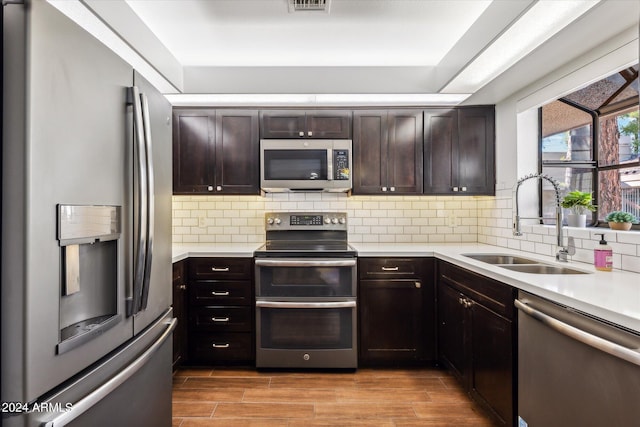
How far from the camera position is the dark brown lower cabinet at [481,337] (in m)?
1.76

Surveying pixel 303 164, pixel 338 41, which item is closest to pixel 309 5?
pixel 338 41

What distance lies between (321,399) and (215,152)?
213cm

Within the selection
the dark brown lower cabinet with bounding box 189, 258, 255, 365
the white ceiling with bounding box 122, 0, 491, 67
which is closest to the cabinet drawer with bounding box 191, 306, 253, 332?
the dark brown lower cabinet with bounding box 189, 258, 255, 365

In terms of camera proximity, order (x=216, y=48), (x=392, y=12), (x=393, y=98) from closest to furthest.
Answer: (x=392, y=12) < (x=216, y=48) < (x=393, y=98)

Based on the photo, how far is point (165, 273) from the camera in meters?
1.54

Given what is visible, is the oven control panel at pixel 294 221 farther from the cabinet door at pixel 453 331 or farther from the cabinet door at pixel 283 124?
the cabinet door at pixel 453 331

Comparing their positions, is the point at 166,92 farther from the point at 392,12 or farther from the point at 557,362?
the point at 557,362

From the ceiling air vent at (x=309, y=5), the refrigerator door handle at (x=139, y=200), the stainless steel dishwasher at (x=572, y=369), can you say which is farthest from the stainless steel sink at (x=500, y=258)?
the refrigerator door handle at (x=139, y=200)

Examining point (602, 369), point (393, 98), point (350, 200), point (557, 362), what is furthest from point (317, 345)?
point (393, 98)

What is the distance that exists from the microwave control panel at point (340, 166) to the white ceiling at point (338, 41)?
1.67ft

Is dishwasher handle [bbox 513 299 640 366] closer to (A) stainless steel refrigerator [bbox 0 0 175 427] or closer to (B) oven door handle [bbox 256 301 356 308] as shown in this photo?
(B) oven door handle [bbox 256 301 356 308]

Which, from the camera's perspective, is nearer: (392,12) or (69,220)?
(69,220)

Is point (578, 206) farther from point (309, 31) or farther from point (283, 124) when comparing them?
point (283, 124)

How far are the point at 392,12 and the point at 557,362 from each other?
208 centimetres
